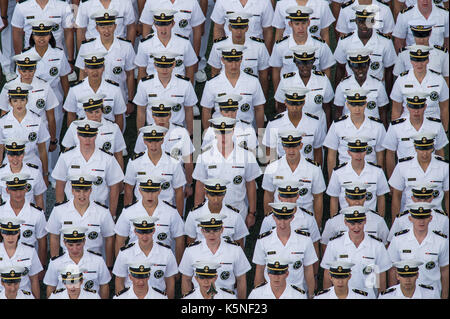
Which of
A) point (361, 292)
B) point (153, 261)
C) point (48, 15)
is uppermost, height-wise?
point (48, 15)

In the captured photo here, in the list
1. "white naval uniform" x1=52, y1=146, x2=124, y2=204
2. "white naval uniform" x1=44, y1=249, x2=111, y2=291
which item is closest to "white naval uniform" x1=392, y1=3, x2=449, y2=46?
"white naval uniform" x1=52, y1=146, x2=124, y2=204

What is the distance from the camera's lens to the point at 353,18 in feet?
57.8

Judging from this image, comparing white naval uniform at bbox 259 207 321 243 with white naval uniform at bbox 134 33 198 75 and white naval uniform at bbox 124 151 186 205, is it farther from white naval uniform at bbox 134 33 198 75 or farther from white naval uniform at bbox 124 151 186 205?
white naval uniform at bbox 134 33 198 75

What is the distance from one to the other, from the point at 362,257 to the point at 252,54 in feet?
11.7

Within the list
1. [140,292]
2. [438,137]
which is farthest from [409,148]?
[140,292]

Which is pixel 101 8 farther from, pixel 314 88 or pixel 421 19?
pixel 421 19

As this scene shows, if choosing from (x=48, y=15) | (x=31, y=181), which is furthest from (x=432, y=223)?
(x=48, y=15)

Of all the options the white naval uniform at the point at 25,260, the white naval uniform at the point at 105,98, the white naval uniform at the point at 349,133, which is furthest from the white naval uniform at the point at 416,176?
the white naval uniform at the point at 25,260

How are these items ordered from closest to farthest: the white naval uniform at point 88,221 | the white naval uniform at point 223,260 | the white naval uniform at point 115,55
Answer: the white naval uniform at point 223,260 → the white naval uniform at point 88,221 → the white naval uniform at point 115,55

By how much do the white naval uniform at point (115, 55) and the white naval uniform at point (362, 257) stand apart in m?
4.07

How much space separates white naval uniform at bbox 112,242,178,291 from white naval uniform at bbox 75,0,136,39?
3.78 m

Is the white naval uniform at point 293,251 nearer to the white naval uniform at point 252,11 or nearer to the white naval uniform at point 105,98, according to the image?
the white naval uniform at point 105,98

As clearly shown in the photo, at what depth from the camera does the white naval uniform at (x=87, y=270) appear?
15.0 metres

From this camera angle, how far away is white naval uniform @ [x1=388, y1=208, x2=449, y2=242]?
1534cm
